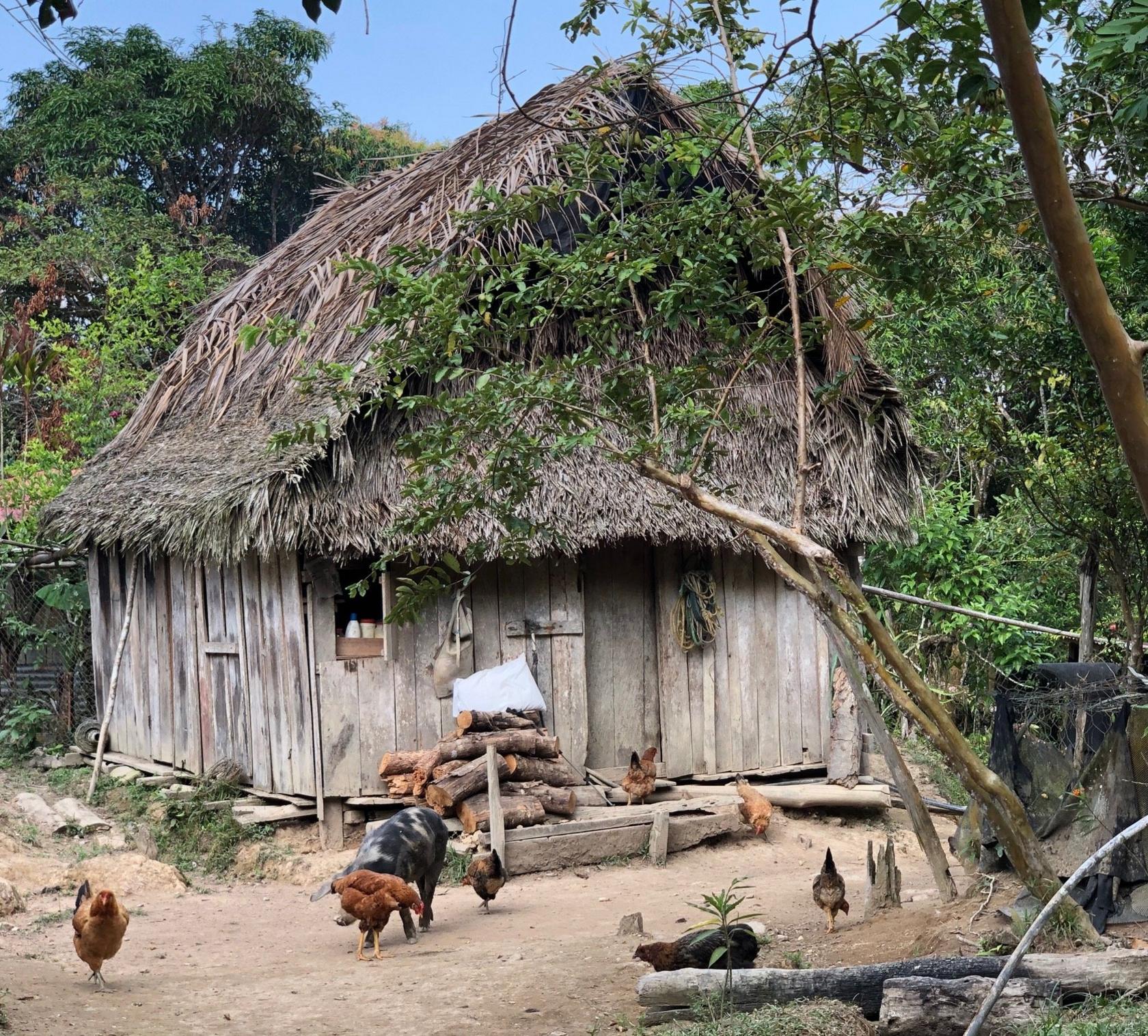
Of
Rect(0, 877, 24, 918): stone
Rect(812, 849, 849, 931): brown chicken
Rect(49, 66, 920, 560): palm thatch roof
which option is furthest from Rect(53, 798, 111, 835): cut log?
Rect(812, 849, 849, 931): brown chicken

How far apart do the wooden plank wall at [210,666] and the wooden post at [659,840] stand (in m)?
2.58

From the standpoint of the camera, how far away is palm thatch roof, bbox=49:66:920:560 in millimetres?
8812

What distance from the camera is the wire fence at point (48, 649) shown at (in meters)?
12.6

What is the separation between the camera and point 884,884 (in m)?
6.57

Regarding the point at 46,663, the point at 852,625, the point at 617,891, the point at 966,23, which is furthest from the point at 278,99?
the point at 966,23

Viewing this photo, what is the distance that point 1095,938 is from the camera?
16.2 ft

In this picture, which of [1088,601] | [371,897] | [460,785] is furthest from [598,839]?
[1088,601]

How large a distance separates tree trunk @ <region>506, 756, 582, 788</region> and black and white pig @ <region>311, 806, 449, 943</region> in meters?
1.27

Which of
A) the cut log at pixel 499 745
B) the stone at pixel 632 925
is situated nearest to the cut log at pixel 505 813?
the cut log at pixel 499 745

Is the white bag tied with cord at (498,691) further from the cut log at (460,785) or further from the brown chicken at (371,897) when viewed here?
the brown chicken at (371,897)

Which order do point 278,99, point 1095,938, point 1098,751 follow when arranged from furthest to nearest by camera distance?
point 278,99 < point 1098,751 < point 1095,938

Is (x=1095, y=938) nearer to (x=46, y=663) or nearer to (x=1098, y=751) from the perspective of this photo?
(x=1098, y=751)

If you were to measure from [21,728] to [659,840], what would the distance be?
6.99 metres

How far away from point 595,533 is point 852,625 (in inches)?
150
